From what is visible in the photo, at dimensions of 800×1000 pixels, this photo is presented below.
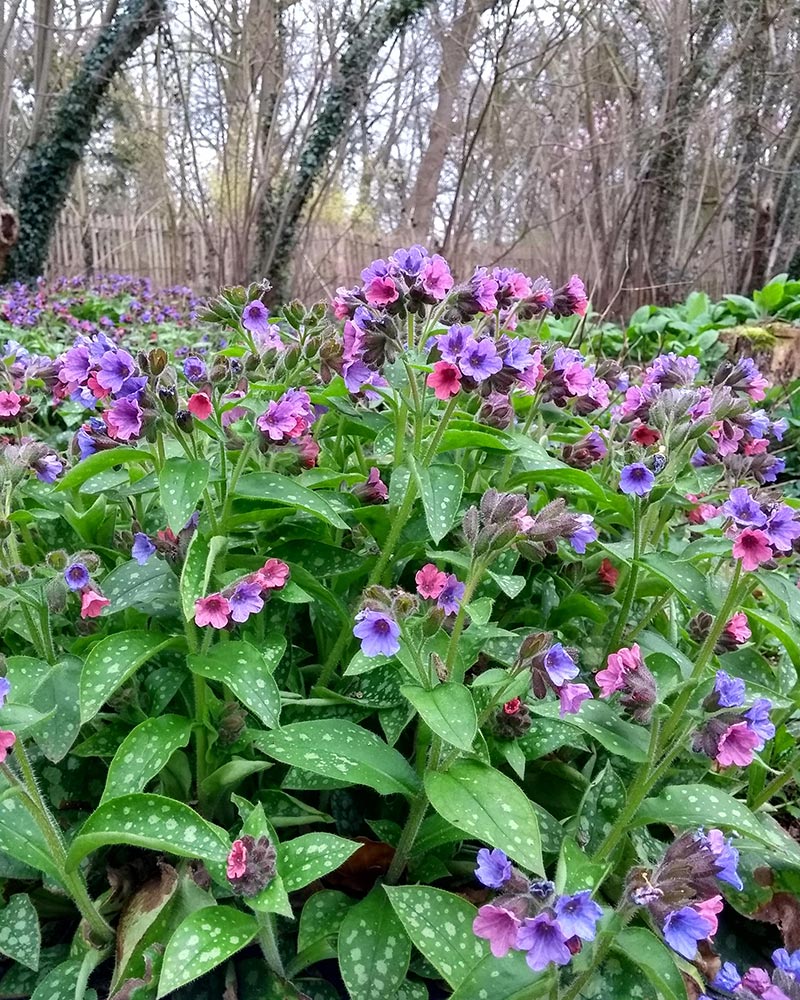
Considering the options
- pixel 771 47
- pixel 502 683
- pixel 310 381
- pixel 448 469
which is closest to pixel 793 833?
pixel 502 683

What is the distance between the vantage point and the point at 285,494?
1274mm

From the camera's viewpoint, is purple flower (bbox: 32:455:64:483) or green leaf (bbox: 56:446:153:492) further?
purple flower (bbox: 32:455:64:483)

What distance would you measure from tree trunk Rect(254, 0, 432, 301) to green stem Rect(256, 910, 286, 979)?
278 inches

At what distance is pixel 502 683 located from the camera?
3.93 feet

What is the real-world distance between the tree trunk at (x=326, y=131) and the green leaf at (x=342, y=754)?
22.7ft

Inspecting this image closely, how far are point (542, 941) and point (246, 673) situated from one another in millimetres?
535

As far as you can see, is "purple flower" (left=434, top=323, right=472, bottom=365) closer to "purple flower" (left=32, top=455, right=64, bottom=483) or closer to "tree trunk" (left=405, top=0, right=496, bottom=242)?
"purple flower" (left=32, top=455, right=64, bottom=483)

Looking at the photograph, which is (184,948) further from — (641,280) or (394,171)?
(394,171)

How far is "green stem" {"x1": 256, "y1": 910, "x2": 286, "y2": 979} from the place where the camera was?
1109 millimetres

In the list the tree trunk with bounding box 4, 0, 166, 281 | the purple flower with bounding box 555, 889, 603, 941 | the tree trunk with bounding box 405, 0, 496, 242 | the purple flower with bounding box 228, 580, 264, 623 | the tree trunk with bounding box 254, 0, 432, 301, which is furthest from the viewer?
the tree trunk with bounding box 4, 0, 166, 281

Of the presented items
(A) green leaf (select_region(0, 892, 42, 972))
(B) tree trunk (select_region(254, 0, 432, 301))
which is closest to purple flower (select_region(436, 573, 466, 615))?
(A) green leaf (select_region(0, 892, 42, 972))

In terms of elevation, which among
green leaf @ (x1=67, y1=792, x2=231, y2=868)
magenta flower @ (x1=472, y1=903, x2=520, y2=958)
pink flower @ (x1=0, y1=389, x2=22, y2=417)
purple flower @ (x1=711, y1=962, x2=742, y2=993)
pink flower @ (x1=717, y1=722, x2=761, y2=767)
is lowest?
purple flower @ (x1=711, y1=962, x2=742, y2=993)

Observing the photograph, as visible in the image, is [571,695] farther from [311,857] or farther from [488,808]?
[311,857]

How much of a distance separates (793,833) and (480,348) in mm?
1388
